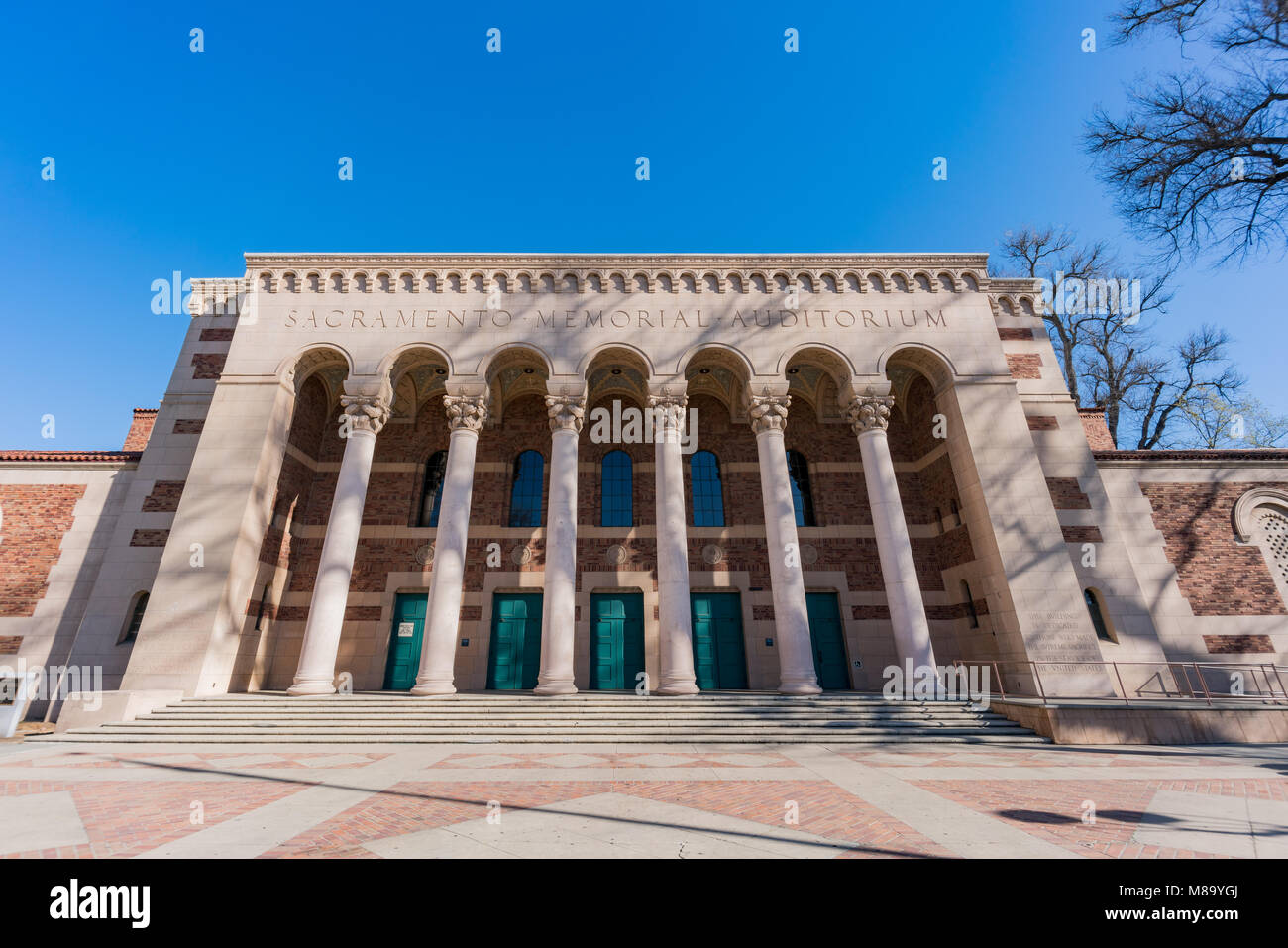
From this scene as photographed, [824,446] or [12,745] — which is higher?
[824,446]

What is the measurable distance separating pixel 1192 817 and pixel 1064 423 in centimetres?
1488

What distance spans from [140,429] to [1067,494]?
31793 mm

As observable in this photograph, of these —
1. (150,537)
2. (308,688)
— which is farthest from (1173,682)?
(150,537)

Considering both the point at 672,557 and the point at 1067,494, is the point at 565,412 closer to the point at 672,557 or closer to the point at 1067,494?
the point at 672,557

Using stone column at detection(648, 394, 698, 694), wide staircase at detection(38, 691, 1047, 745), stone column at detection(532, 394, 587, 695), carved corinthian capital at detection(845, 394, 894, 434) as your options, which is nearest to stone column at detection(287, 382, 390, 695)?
wide staircase at detection(38, 691, 1047, 745)

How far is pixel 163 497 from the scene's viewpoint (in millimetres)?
15836

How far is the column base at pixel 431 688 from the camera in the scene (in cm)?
1330

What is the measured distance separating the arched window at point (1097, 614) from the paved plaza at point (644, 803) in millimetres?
5625

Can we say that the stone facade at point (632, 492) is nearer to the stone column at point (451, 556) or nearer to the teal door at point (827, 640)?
the stone column at point (451, 556)

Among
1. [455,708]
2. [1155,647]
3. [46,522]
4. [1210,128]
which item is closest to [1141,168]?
[1210,128]

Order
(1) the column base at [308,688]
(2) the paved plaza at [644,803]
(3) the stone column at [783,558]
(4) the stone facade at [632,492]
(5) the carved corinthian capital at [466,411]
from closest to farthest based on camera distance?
(2) the paved plaza at [644,803]
(1) the column base at [308,688]
(3) the stone column at [783,558]
(4) the stone facade at [632,492]
(5) the carved corinthian capital at [466,411]

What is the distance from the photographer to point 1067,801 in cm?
595

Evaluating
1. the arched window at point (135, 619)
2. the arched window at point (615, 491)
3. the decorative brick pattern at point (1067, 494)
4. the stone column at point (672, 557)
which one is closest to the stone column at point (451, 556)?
the arched window at point (615, 491)
